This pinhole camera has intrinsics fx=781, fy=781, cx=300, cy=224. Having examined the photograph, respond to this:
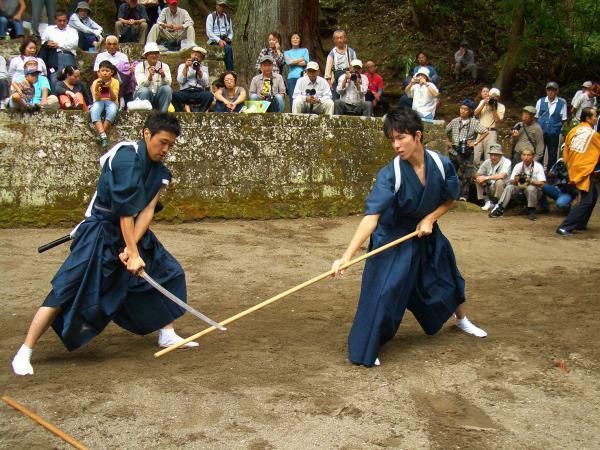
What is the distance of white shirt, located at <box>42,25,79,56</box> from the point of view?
1120cm

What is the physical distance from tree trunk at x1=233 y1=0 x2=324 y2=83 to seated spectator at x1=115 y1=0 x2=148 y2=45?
1.59m

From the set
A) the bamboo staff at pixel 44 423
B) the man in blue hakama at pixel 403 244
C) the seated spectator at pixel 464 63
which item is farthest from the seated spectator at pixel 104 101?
the seated spectator at pixel 464 63

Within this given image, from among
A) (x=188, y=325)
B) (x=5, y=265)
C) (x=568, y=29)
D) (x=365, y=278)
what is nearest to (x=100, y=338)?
(x=188, y=325)

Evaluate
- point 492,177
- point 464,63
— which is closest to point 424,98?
point 492,177

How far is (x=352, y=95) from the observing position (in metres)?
11.3

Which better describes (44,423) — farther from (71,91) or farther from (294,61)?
(294,61)

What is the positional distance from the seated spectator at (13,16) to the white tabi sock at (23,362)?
342 inches

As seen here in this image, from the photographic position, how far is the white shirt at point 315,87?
429 inches

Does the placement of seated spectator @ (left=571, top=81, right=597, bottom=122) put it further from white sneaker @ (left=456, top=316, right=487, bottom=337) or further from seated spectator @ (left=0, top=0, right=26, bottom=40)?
seated spectator @ (left=0, top=0, right=26, bottom=40)

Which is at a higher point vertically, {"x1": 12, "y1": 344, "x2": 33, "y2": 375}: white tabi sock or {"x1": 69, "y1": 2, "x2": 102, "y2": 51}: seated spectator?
{"x1": 69, "y1": 2, "x2": 102, "y2": 51}: seated spectator

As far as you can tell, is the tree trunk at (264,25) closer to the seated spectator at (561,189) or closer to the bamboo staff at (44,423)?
the seated spectator at (561,189)

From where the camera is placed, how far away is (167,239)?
9.30 m

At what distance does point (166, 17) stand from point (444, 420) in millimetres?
9971

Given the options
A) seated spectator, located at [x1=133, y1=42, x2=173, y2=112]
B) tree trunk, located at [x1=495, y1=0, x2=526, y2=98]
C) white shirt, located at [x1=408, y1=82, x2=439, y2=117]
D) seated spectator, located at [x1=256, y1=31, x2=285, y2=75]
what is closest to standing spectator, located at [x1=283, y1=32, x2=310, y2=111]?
seated spectator, located at [x1=256, y1=31, x2=285, y2=75]
